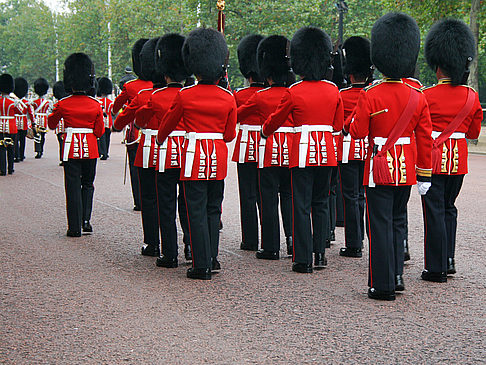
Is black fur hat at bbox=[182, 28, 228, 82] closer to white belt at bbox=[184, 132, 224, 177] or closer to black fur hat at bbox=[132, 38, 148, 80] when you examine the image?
white belt at bbox=[184, 132, 224, 177]

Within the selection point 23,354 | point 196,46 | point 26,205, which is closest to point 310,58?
point 196,46

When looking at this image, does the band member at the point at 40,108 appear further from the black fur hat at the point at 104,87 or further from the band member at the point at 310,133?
the band member at the point at 310,133

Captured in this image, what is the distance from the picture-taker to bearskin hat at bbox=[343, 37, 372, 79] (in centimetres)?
739

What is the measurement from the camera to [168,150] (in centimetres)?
666

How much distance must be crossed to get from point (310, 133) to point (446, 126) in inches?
42.0

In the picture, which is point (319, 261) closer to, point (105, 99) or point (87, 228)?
point (87, 228)

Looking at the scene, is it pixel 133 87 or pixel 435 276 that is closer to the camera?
pixel 435 276

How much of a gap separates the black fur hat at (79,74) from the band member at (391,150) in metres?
3.70

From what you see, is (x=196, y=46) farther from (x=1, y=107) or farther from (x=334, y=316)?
(x=1, y=107)

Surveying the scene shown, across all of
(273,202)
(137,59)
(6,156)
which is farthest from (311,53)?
(6,156)

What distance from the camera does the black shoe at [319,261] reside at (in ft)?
22.0

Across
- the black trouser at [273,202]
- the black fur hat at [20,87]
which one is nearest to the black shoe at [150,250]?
the black trouser at [273,202]

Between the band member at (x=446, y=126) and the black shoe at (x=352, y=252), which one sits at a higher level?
the band member at (x=446, y=126)

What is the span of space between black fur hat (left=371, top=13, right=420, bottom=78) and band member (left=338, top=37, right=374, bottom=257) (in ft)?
4.94
